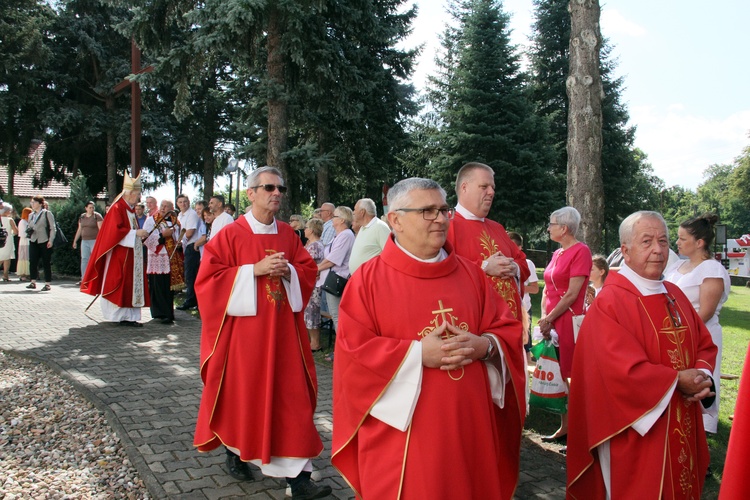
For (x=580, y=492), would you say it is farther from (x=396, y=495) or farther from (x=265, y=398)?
(x=265, y=398)

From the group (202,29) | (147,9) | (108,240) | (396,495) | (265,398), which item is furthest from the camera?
(147,9)

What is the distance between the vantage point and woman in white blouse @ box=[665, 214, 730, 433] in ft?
15.3

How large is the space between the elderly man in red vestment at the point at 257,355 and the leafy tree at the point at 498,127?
53.7 feet

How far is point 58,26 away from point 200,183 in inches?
407

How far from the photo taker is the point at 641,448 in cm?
339

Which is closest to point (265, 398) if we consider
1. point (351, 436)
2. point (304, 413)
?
point (304, 413)

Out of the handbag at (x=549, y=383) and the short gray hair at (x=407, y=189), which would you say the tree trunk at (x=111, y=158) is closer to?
the handbag at (x=549, y=383)

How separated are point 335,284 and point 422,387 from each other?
17.0 ft

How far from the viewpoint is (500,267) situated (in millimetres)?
4531

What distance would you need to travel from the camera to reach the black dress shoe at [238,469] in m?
4.55

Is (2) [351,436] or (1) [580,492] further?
(1) [580,492]

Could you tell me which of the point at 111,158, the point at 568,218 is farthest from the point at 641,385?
the point at 111,158


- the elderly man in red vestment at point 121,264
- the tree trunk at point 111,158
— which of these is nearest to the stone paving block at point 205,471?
the elderly man in red vestment at point 121,264

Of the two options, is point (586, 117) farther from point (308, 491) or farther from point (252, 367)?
point (308, 491)
